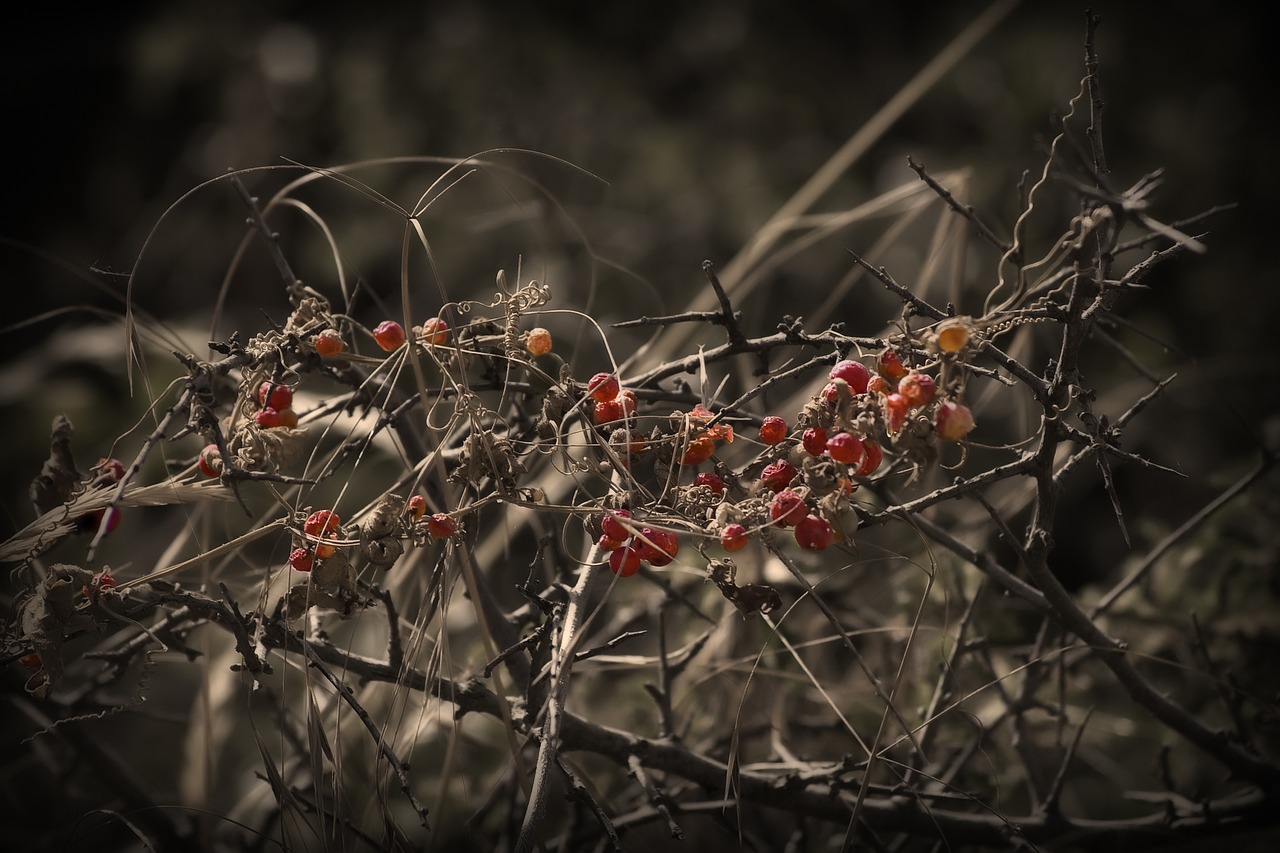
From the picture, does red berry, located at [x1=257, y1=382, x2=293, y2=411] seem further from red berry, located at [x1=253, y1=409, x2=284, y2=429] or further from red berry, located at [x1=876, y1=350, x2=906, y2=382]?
red berry, located at [x1=876, y1=350, x2=906, y2=382]

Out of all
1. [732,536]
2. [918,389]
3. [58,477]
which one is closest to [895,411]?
[918,389]

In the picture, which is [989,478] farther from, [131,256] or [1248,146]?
A: [131,256]

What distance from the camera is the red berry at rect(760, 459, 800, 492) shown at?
63 centimetres

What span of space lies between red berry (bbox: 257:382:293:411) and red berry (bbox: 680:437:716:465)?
0.93 feet

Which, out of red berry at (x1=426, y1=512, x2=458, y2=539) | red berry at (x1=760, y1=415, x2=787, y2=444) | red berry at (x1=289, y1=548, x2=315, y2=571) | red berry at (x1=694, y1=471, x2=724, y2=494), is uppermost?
red berry at (x1=760, y1=415, x2=787, y2=444)

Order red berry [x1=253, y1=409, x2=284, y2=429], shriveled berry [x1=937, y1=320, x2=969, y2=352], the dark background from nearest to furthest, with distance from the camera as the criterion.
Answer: shriveled berry [x1=937, y1=320, x2=969, y2=352]
red berry [x1=253, y1=409, x2=284, y2=429]
the dark background

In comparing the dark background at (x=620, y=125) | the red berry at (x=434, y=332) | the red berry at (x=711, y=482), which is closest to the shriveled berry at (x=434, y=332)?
the red berry at (x=434, y=332)

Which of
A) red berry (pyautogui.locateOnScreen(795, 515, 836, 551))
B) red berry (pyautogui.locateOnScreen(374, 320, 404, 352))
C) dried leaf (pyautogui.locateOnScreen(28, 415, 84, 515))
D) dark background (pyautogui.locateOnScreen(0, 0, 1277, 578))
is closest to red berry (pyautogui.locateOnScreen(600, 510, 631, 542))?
red berry (pyautogui.locateOnScreen(795, 515, 836, 551))

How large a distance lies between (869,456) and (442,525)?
0.27 meters

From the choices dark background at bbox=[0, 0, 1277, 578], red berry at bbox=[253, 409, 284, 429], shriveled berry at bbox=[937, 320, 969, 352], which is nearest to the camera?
shriveled berry at bbox=[937, 320, 969, 352]

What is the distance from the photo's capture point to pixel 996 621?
1.11 meters

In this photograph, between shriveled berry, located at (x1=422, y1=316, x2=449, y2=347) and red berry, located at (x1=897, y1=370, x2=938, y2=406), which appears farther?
shriveled berry, located at (x1=422, y1=316, x2=449, y2=347)

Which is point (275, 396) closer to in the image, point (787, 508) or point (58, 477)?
point (58, 477)

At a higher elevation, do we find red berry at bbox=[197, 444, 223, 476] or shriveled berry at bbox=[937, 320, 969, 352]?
shriveled berry at bbox=[937, 320, 969, 352]
